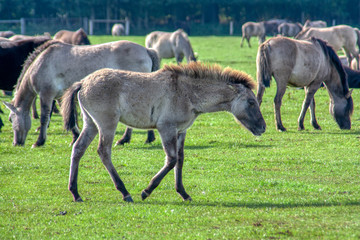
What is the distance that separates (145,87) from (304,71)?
618cm

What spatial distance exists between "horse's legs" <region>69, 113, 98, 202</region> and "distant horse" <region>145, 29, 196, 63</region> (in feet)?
57.6

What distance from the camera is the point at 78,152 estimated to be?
7.05m

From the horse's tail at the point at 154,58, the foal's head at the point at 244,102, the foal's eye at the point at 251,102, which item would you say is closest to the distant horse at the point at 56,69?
the horse's tail at the point at 154,58

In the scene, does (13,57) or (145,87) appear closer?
(145,87)

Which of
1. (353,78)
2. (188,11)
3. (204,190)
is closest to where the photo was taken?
(204,190)

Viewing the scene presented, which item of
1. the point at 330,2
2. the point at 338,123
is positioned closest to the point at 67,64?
the point at 338,123

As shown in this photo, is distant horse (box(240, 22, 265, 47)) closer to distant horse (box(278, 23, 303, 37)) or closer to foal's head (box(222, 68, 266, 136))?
distant horse (box(278, 23, 303, 37))

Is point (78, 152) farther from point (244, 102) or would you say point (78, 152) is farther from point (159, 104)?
point (244, 102)

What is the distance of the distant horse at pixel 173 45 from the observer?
2495cm

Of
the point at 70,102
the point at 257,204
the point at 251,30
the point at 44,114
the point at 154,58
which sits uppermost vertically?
the point at 70,102

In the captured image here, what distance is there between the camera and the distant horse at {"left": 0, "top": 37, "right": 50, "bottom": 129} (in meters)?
12.7

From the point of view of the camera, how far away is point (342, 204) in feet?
22.1

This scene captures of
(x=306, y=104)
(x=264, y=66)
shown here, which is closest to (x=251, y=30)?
(x=306, y=104)

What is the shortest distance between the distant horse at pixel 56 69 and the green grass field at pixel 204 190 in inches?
24.1
